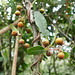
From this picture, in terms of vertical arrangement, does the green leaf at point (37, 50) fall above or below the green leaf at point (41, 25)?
below

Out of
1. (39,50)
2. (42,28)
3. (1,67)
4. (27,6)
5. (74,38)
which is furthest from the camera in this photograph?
(1,67)

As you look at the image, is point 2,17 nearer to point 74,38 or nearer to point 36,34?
point 74,38

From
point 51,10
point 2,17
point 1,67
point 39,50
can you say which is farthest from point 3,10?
point 39,50

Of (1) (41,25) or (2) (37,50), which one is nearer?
(2) (37,50)

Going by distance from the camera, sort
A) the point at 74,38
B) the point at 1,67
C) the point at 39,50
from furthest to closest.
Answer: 1. the point at 1,67
2. the point at 74,38
3. the point at 39,50

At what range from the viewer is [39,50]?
1.75 ft

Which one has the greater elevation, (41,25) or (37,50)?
(41,25)

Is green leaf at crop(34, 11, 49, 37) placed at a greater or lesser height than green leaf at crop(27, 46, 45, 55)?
greater

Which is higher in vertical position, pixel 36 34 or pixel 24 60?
pixel 36 34

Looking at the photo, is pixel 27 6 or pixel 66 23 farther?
pixel 66 23

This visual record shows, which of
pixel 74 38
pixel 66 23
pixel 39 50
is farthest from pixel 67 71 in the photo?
pixel 39 50

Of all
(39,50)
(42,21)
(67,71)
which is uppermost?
(42,21)

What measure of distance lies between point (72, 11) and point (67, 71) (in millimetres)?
627

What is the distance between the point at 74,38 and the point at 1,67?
77 cm
